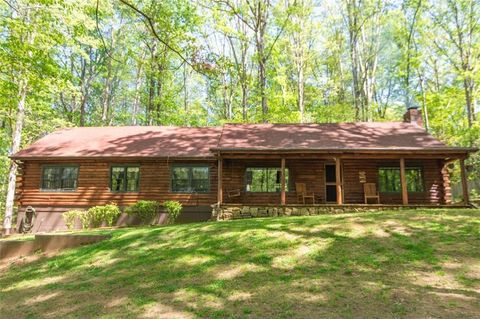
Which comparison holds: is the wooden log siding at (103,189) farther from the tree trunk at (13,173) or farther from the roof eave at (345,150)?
the roof eave at (345,150)

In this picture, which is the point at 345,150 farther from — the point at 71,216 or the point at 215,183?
the point at 71,216

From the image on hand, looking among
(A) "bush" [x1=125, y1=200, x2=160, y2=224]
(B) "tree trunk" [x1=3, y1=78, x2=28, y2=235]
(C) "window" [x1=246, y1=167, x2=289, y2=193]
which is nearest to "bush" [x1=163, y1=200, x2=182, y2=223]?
(A) "bush" [x1=125, y1=200, x2=160, y2=224]

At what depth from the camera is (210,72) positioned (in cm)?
775

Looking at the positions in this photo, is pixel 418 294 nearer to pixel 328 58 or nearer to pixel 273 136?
pixel 273 136

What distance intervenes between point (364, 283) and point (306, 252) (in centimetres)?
181

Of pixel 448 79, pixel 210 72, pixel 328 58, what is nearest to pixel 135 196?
pixel 210 72

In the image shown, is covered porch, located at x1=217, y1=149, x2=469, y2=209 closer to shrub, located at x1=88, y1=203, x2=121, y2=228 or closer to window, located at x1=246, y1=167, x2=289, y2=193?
window, located at x1=246, y1=167, x2=289, y2=193

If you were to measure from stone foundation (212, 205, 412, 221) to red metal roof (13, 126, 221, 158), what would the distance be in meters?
3.06

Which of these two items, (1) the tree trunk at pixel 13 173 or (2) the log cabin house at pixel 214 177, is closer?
(2) the log cabin house at pixel 214 177

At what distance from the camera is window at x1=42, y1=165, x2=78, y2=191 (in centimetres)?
1526

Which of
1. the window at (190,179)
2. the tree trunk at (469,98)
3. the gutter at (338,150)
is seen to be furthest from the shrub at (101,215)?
the tree trunk at (469,98)

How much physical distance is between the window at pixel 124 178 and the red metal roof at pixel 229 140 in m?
0.79

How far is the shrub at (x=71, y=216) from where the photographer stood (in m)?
14.1

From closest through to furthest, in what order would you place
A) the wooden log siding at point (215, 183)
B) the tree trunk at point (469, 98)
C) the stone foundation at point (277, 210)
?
the stone foundation at point (277, 210)
the wooden log siding at point (215, 183)
the tree trunk at point (469, 98)
